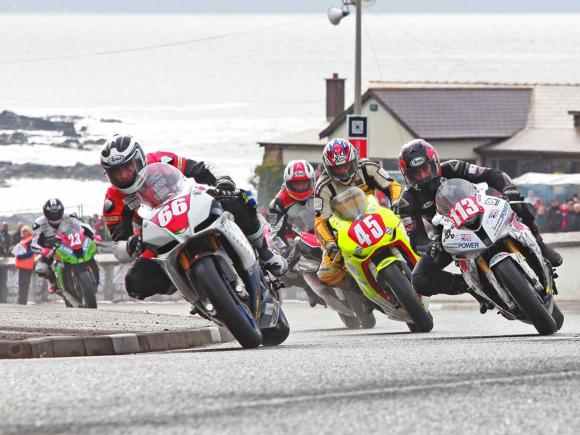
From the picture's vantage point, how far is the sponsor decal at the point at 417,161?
12.6 m

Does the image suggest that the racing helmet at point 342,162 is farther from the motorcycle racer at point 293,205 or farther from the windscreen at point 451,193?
the motorcycle racer at point 293,205

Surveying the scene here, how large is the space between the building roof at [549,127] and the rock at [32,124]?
55725mm

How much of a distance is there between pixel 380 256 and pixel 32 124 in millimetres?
104227

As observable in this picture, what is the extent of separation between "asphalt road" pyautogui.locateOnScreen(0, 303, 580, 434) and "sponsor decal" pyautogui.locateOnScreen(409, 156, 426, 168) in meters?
3.14

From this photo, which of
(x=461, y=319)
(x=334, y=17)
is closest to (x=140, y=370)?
(x=461, y=319)

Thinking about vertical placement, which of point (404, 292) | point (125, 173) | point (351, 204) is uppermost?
point (125, 173)

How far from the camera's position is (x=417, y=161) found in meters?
12.7

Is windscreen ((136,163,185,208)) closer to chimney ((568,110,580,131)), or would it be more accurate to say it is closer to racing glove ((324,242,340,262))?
racing glove ((324,242,340,262))

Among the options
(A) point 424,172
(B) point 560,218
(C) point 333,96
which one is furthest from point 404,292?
(C) point 333,96

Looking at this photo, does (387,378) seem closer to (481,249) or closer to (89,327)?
(481,249)

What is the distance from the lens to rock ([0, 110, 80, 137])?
115438mm

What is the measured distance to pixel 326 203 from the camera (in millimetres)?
15031

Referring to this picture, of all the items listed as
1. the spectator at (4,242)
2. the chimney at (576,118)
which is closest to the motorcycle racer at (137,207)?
the spectator at (4,242)

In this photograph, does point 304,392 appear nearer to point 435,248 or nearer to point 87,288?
point 435,248
